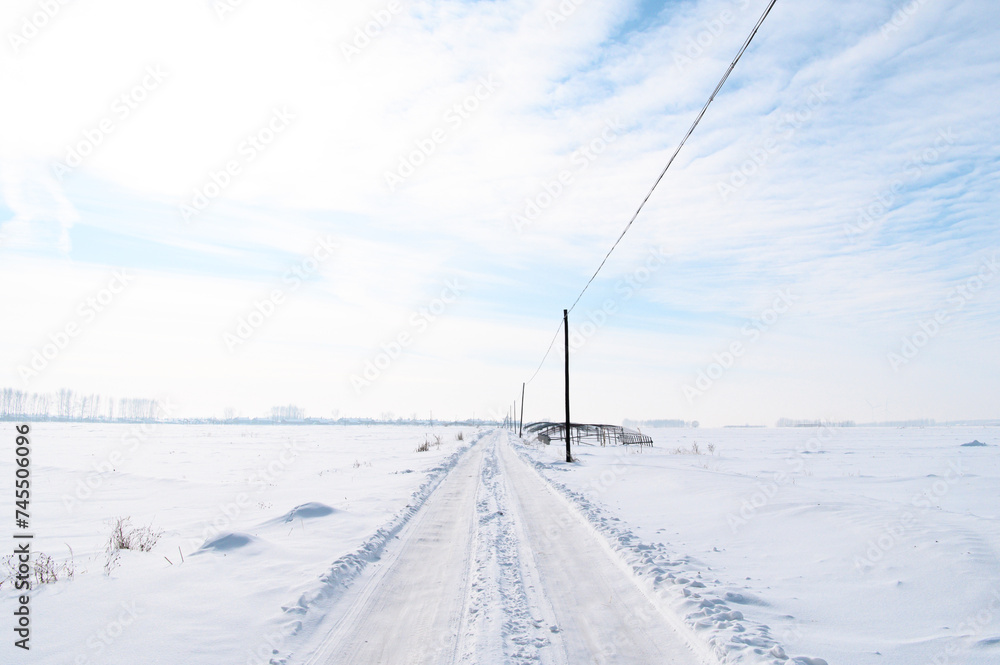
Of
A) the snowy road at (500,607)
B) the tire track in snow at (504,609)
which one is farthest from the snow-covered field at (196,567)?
the tire track in snow at (504,609)

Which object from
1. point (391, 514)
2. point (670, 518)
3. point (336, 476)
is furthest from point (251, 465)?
point (670, 518)

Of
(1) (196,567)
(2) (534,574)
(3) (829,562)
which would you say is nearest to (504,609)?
(2) (534,574)

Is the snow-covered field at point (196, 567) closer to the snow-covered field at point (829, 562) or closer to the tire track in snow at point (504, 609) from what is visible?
the tire track in snow at point (504, 609)

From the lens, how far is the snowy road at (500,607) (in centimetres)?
442

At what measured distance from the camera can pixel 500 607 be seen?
5.33 meters

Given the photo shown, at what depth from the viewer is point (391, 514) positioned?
10.7 m

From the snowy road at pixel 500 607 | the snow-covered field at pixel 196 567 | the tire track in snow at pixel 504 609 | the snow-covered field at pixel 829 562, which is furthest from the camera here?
the snow-covered field at pixel 829 562

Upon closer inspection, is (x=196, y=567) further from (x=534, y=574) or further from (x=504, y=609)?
(x=534, y=574)

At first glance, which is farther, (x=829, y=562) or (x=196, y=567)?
(x=829, y=562)

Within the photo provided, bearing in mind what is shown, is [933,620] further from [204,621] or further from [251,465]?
[251,465]

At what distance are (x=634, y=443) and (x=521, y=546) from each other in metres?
32.2

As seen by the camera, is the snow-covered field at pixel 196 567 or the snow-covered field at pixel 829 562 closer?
the snow-covered field at pixel 196 567

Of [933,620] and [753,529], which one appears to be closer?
[933,620]

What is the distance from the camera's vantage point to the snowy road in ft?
14.5
